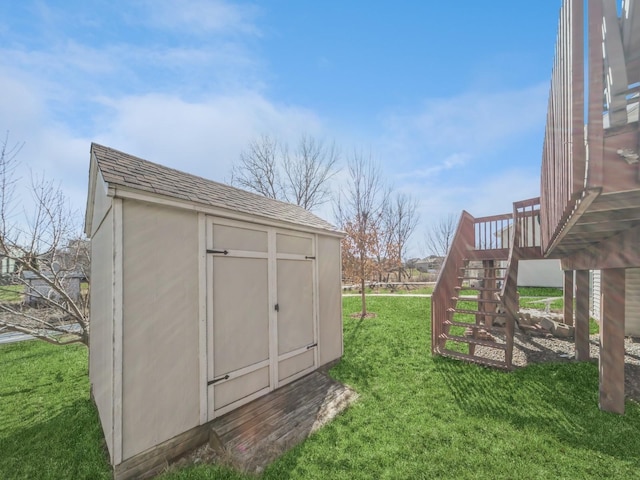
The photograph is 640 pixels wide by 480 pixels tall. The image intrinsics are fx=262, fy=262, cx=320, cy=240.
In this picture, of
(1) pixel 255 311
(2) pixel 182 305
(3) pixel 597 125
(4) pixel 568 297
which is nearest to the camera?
(3) pixel 597 125

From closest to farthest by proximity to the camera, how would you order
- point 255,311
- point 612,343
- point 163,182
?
1. point 163,182
2. point 612,343
3. point 255,311

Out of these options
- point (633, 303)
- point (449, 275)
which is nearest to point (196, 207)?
point (449, 275)

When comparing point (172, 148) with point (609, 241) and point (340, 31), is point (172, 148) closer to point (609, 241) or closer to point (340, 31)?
point (340, 31)

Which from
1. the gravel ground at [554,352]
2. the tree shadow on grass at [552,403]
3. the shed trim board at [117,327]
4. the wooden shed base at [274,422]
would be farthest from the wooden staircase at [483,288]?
the shed trim board at [117,327]

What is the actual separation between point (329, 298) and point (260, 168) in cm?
1455

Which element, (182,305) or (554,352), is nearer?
(182,305)

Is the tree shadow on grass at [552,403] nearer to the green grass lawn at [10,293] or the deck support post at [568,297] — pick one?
the deck support post at [568,297]

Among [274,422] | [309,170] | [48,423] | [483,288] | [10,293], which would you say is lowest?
[48,423]

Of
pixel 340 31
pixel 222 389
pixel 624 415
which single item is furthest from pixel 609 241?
pixel 340 31

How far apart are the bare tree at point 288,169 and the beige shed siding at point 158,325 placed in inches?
592

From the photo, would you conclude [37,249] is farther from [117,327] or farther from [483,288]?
[483,288]

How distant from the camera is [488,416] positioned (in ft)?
10.7

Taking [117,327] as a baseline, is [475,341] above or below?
below

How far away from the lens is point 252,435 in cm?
302
